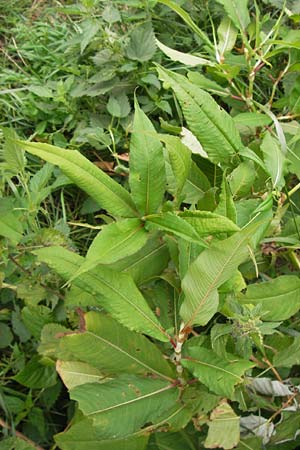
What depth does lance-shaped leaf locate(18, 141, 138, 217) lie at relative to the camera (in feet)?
2.66

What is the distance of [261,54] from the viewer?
54.2 inches

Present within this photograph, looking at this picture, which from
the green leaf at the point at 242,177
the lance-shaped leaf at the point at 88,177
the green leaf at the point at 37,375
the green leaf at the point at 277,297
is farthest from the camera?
the green leaf at the point at 37,375

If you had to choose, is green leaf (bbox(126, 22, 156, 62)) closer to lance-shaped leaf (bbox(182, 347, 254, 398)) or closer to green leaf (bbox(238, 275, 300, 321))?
green leaf (bbox(238, 275, 300, 321))

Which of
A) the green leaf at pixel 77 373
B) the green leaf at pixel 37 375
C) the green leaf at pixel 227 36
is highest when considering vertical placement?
the green leaf at pixel 227 36

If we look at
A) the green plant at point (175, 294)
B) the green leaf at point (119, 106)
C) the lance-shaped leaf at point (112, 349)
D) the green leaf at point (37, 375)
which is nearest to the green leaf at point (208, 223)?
the green plant at point (175, 294)

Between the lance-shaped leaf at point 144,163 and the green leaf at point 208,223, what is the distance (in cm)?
7

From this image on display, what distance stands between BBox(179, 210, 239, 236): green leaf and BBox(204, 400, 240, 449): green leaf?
369 millimetres

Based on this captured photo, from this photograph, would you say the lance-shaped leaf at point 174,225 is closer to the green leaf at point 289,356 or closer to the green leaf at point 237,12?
the green leaf at point 289,356

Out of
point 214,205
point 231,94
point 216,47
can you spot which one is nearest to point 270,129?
point 231,94

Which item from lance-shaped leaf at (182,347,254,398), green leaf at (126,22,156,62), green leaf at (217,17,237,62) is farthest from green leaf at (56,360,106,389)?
green leaf at (126,22,156,62)

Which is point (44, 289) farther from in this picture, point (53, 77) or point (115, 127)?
point (53, 77)

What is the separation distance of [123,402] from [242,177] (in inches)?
16.4

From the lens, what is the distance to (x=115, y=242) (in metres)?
0.86

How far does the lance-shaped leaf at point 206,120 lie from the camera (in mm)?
960
